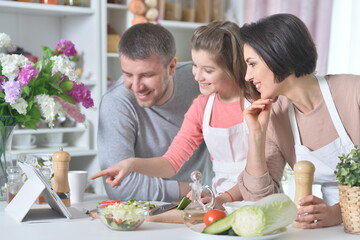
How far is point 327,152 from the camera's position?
6.31 ft

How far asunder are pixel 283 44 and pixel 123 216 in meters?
0.69

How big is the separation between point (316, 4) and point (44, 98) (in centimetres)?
216

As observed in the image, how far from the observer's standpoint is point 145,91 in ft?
8.13

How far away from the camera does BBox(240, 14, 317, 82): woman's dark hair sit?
1.84 m

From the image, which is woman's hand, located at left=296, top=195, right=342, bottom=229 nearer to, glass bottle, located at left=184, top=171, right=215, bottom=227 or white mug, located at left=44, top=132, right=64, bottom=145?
glass bottle, located at left=184, top=171, right=215, bottom=227

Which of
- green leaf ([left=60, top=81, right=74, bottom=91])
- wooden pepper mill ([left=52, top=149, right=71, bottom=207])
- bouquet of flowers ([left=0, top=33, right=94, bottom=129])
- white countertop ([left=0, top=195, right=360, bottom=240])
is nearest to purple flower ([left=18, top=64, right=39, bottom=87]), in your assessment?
bouquet of flowers ([left=0, top=33, right=94, bottom=129])

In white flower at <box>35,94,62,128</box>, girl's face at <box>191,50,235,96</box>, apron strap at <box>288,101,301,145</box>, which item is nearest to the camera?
apron strap at <box>288,101,301,145</box>

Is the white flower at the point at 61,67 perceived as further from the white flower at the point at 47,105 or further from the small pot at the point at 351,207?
the small pot at the point at 351,207

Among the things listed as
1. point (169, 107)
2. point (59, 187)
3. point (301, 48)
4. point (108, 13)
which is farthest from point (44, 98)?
point (108, 13)

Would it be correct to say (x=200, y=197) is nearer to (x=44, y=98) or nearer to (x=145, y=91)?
(x=44, y=98)

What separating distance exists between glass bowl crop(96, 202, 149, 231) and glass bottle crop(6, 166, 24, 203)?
534 mm

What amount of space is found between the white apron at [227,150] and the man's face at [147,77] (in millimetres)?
307

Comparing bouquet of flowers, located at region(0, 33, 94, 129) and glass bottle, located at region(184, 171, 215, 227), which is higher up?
bouquet of flowers, located at region(0, 33, 94, 129)

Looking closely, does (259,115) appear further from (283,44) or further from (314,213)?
(314,213)
